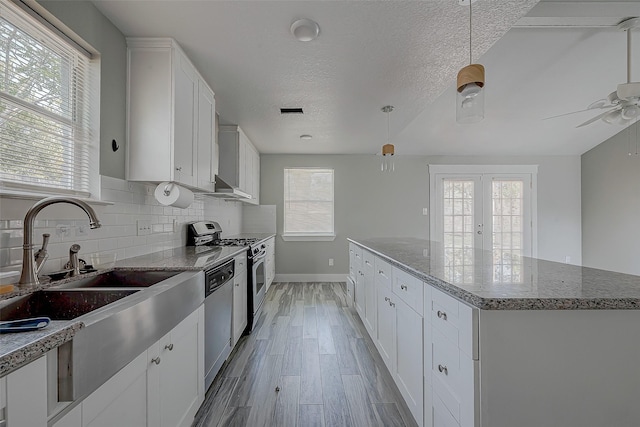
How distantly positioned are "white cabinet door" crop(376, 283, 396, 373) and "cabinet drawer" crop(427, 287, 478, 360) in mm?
659

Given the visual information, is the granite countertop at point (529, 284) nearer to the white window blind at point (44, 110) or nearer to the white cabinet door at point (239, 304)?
the white cabinet door at point (239, 304)

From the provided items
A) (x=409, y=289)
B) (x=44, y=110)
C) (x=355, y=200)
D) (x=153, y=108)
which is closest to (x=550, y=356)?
(x=409, y=289)

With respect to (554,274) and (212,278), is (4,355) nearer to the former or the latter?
(212,278)

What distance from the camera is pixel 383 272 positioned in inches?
82.4

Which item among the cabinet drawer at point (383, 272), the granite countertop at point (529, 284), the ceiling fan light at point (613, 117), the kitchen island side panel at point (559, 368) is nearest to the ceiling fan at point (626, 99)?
the ceiling fan light at point (613, 117)

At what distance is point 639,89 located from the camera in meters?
2.40

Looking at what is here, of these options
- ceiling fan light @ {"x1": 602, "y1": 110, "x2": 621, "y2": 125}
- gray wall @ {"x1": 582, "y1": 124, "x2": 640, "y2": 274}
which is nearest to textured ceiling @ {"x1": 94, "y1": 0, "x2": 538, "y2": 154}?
ceiling fan light @ {"x1": 602, "y1": 110, "x2": 621, "y2": 125}

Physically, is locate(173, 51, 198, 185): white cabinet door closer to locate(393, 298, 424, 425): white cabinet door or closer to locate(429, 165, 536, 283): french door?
locate(393, 298, 424, 425): white cabinet door

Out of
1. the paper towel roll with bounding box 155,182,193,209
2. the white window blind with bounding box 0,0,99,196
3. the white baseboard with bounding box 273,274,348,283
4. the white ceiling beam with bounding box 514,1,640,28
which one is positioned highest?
the white ceiling beam with bounding box 514,1,640,28

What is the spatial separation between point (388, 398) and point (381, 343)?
0.39 m

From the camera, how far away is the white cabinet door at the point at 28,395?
574 millimetres

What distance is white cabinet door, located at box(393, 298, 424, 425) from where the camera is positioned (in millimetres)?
1386

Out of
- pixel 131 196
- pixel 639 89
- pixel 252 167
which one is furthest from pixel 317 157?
pixel 639 89

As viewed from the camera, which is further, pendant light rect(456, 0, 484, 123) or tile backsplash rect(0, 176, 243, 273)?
pendant light rect(456, 0, 484, 123)
